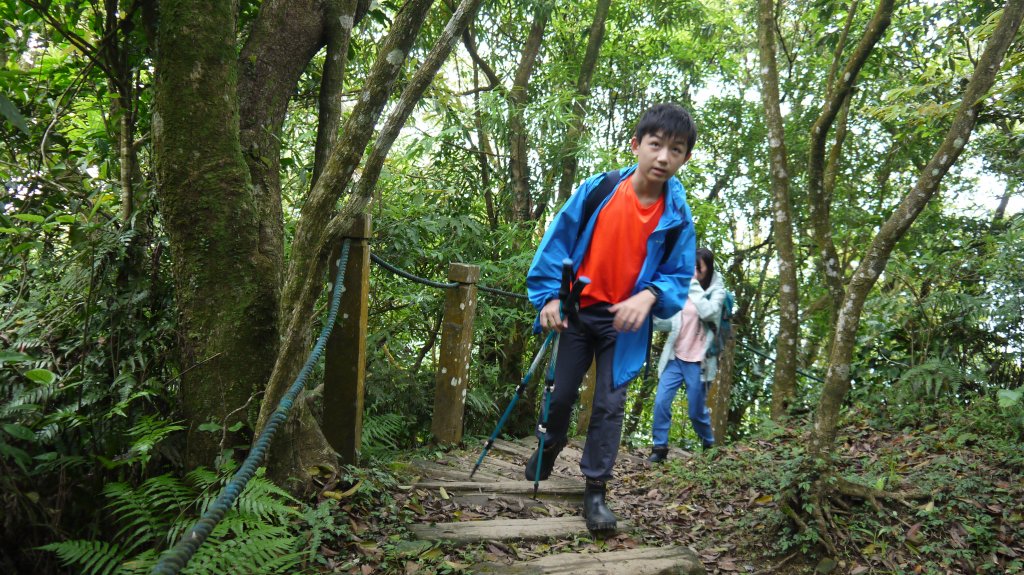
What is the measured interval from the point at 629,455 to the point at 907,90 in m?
4.32

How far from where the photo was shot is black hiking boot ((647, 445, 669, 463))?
5598 mm

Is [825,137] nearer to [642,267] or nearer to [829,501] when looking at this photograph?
[829,501]

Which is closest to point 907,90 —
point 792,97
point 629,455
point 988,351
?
point 988,351

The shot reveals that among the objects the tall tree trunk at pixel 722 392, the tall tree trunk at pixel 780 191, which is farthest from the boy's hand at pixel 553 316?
the tall tree trunk at pixel 780 191

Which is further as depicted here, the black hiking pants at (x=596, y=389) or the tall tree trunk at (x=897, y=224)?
the tall tree trunk at (x=897, y=224)

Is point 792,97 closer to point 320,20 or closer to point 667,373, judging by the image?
point 667,373

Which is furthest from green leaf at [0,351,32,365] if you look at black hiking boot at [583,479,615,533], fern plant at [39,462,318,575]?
black hiking boot at [583,479,615,533]

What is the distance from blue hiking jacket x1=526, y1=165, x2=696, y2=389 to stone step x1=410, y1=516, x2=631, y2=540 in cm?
72

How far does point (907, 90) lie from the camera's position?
20.7ft

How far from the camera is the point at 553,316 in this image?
312cm

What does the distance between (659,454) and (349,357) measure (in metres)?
3.17

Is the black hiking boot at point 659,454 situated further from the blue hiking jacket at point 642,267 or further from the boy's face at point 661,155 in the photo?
the boy's face at point 661,155

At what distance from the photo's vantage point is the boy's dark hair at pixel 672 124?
122 inches

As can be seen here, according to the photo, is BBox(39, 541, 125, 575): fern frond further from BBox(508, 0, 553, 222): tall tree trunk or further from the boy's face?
BBox(508, 0, 553, 222): tall tree trunk
